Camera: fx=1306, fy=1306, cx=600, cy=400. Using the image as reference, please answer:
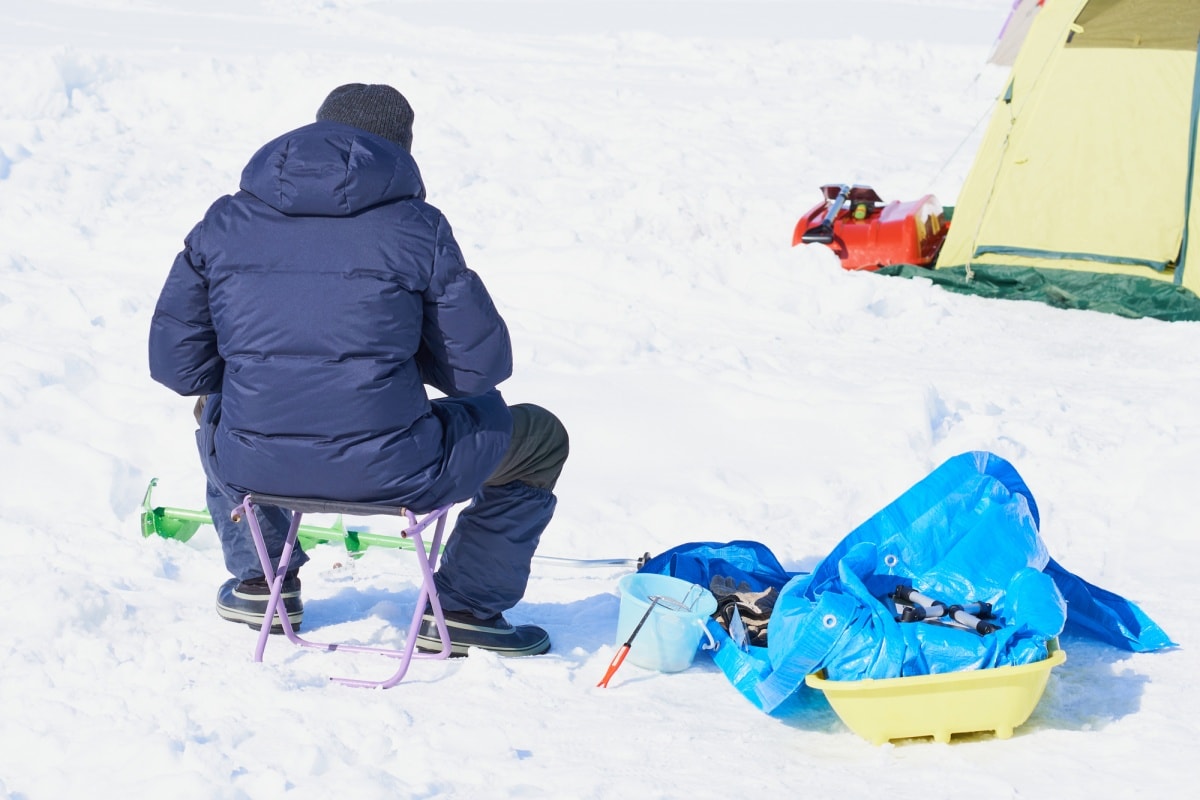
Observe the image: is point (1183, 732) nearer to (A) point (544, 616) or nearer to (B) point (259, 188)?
(A) point (544, 616)

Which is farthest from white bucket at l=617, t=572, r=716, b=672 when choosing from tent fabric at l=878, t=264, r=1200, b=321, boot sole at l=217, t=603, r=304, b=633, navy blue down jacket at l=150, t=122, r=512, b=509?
tent fabric at l=878, t=264, r=1200, b=321

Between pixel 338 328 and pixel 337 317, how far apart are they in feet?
0.08

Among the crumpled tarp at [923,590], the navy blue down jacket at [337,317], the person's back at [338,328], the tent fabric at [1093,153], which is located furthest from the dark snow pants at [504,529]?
the tent fabric at [1093,153]

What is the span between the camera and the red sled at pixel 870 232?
8.13 meters

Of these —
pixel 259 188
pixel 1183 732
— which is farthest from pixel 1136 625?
pixel 259 188

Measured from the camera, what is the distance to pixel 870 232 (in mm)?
8156

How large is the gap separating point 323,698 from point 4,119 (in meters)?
8.45

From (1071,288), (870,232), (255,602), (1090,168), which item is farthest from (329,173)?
(1090,168)

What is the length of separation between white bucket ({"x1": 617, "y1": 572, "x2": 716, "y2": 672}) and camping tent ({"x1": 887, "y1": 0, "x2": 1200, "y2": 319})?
511 centimetres

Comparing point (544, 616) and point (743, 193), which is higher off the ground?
point (743, 193)

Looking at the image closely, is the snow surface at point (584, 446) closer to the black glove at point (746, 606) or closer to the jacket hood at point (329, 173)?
the black glove at point (746, 606)

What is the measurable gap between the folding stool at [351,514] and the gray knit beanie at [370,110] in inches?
33.3

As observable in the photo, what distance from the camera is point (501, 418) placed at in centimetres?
310

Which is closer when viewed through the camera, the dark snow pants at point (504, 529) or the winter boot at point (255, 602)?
the dark snow pants at point (504, 529)
